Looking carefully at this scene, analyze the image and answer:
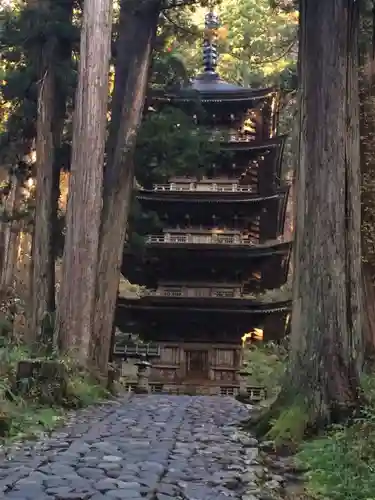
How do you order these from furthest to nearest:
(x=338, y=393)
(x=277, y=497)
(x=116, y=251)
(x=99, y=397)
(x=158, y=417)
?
(x=116, y=251)
(x=99, y=397)
(x=158, y=417)
(x=338, y=393)
(x=277, y=497)

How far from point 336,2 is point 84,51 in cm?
474

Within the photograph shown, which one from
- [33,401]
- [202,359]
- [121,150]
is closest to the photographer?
[33,401]

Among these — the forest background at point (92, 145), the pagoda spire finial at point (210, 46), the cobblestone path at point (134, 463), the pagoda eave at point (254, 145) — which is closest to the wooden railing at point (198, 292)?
the pagoda eave at point (254, 145)

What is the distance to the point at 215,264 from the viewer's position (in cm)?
1925

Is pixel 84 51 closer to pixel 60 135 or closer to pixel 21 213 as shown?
pixel 60 135

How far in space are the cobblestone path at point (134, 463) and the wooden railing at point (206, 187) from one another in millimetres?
13036

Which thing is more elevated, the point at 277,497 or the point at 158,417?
the point at 277,497

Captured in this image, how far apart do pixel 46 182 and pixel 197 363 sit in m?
9.79

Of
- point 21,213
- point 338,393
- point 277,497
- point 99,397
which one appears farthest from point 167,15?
point 277,497

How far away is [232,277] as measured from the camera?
19.7m

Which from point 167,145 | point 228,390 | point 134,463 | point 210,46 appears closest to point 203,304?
point 228,390

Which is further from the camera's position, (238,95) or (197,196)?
(238,95)

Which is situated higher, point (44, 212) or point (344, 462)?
point (44, 212)

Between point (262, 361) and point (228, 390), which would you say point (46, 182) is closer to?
point (262, 361)
